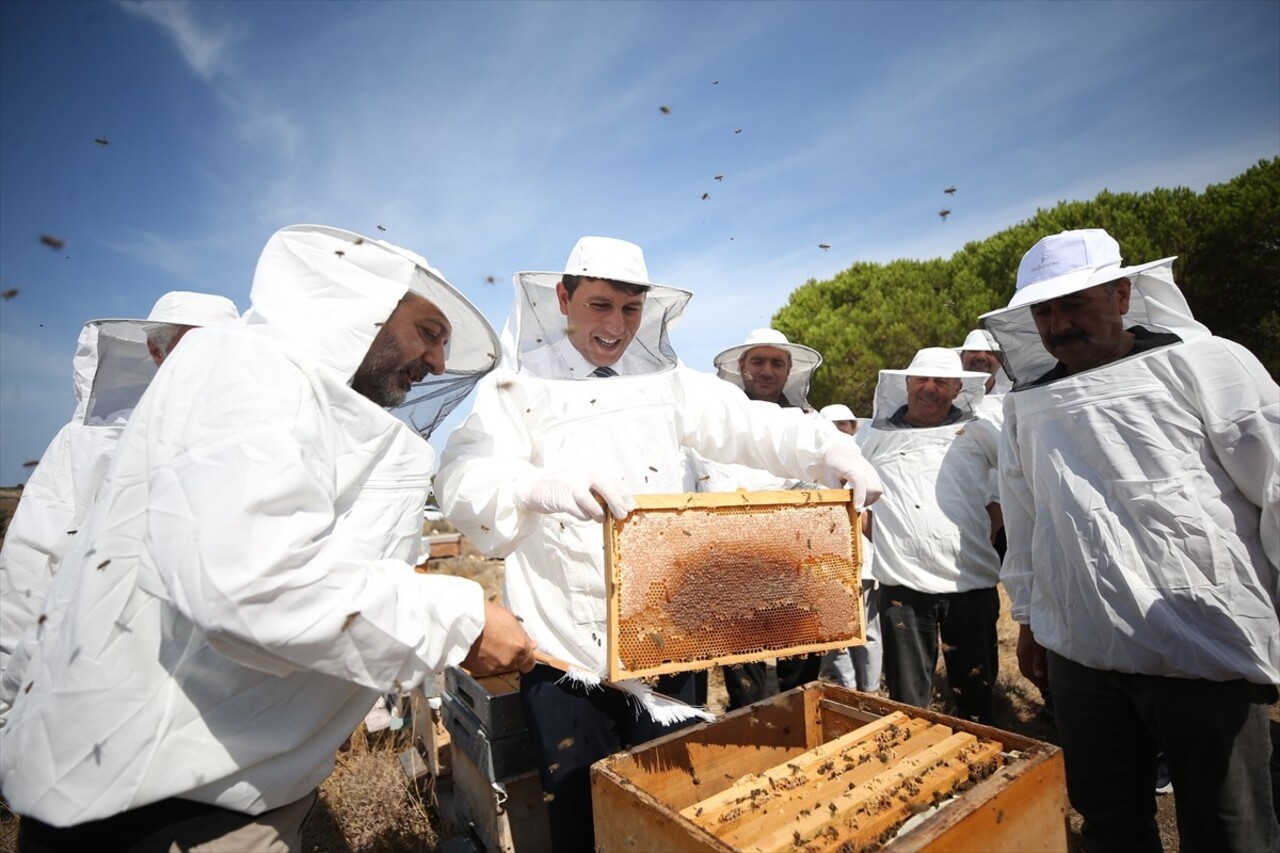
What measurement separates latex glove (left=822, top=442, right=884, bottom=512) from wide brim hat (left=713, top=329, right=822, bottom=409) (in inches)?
106

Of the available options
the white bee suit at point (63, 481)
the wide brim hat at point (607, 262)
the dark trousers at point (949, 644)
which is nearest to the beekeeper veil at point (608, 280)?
the wide brim hat at point (607, 262)

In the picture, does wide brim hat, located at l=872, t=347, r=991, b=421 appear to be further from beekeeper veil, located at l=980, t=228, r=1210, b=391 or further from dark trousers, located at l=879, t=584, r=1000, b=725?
beekeeper veil, located at l=980, t=228, r=1210, b=391

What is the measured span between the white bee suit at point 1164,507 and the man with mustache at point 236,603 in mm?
2508

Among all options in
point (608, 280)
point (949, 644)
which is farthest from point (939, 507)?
point (608, 280)

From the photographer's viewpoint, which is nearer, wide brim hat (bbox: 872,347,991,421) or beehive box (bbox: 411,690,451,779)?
beehive box (bbox: 411,690,451,779)

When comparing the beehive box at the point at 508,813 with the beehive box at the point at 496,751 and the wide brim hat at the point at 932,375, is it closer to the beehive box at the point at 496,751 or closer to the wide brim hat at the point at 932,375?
the beehive box at the point at 496,751

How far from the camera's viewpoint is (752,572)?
244 centimetres

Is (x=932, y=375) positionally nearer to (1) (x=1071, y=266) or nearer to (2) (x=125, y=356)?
(1) (x=1071, y=266)

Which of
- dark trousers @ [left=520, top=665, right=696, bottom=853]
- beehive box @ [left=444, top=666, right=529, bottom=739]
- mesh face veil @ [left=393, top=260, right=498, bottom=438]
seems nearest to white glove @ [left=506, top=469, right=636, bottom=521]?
mesh face veil @ [left=393, top=260, right=498, bottom=438]

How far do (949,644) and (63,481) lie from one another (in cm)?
573

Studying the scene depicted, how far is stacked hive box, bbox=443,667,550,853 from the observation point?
10.4 ft

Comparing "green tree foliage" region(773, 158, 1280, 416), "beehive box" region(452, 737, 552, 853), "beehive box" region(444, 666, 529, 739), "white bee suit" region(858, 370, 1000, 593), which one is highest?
"green tree foliage" region(773, 158, 1280, 416)

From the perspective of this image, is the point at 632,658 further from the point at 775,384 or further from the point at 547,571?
the point at 775,384

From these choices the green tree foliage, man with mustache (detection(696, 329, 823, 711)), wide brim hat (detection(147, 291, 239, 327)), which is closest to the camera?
wide brim hat (detection(147, 291, 239, 327))
